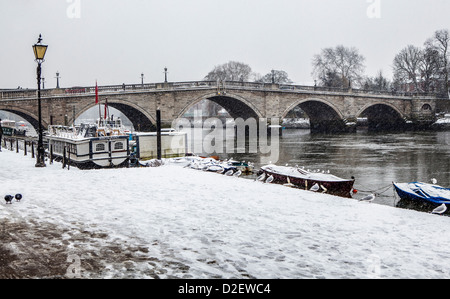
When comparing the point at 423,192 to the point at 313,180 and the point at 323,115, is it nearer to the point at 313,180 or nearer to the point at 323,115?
the point at 313,180

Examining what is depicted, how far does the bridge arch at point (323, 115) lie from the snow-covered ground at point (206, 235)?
4332 centimetres

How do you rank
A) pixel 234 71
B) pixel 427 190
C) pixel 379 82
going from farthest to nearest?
1. pixel 379 82
2. pixel 234 71
3. pixel 427 190

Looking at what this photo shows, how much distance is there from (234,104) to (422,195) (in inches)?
1436

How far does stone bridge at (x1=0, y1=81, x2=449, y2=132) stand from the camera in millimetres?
33031

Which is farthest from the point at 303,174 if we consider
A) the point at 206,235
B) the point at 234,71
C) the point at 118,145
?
the point at 234,71

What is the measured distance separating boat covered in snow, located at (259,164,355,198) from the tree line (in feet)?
150

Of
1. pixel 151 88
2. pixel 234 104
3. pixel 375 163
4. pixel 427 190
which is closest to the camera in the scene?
pixel 427 190

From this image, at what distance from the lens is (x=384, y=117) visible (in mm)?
63031

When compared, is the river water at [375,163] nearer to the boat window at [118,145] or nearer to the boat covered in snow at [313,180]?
the boat covered in snow at [313,180]

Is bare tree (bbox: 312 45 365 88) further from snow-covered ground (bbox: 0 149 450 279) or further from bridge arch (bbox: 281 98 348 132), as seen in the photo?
snow-covered ground (bbox: 0 149 450 279)

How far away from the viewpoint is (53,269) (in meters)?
3.79

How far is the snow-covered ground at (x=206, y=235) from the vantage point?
13.0 feet

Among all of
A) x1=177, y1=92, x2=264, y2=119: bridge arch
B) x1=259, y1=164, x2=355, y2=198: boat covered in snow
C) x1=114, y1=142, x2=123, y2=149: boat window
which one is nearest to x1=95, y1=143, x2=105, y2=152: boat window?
x1=114, y1=142, x2=123, y2=149: boat window

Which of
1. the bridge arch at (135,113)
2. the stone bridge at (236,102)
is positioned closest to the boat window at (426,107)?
the stone bridge at (236,102)
